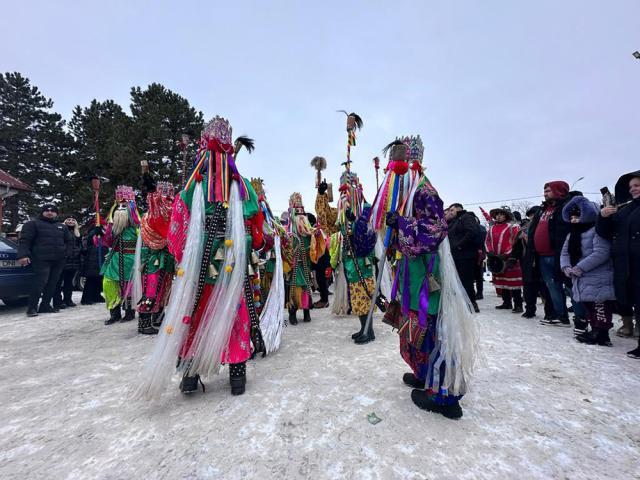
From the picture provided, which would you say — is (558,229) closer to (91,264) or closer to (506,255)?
(506,255)

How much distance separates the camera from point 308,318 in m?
5.14

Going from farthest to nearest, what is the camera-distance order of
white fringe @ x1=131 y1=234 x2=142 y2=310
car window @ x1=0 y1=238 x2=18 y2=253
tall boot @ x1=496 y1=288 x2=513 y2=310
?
1. tall boot @ x1=496 y1=288 x2=513 y2=310
2. car window @ x1=0 y1=238 x2=18 y2=253
3. white fringe @ x1=131 y1=234 x2=142 y2=310

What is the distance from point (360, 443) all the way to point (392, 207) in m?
1.57

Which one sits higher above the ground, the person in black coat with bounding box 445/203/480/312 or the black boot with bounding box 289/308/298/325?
the person in black coat with bounding box 445/203/480/312

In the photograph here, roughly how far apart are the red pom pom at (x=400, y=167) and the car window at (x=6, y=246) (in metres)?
7.46

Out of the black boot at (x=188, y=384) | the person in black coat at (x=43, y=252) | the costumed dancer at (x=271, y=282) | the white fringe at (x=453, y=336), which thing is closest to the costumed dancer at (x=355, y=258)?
the costumed dancer at (x=271, y=282)

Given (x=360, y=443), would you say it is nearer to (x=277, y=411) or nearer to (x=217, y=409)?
(x=277, y=411)

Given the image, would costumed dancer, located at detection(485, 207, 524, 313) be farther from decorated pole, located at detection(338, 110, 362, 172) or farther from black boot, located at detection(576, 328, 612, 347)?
decorated pole, located at detection(338, 110, 362, 172)

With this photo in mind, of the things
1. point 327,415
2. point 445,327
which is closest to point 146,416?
point 327,415

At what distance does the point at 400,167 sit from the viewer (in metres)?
2.36

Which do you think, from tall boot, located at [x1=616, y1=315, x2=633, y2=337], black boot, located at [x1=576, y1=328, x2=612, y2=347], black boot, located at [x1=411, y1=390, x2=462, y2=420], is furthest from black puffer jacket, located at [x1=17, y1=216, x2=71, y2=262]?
tall boot, located at [x1=616, y1=315, x2=633, y2=337]

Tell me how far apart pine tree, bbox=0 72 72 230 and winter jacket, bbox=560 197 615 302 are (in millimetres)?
25937

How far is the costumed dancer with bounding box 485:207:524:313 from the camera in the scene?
584 cm

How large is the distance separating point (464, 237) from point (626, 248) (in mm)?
2443
